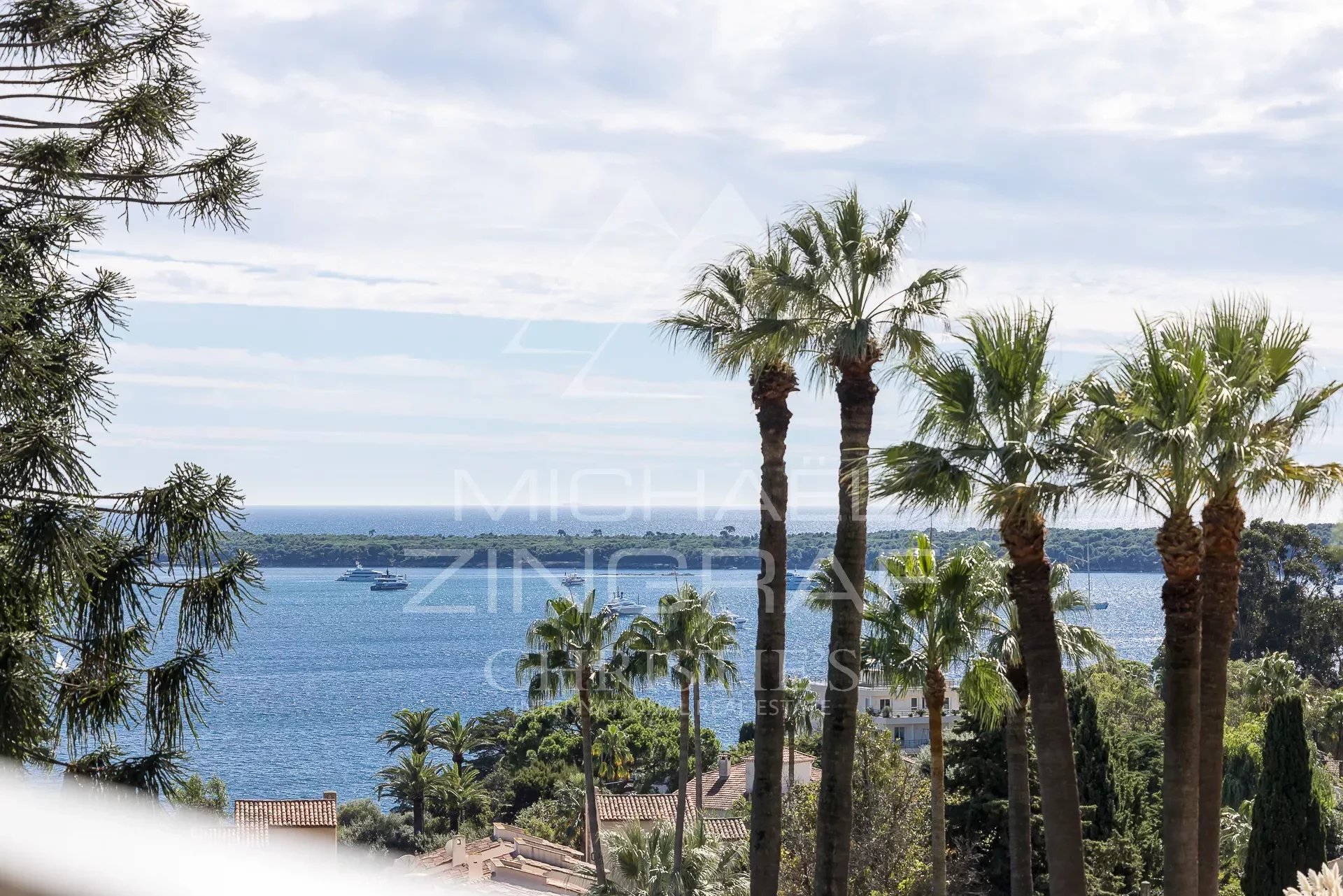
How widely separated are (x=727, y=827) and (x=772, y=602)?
27.6 metres

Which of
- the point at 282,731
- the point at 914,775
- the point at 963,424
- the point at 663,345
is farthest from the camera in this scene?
the point at 282,731

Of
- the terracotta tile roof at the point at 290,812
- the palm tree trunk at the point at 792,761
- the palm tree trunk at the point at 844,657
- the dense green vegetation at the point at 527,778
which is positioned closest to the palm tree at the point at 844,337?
the palm tree trunk at the point at 844,657

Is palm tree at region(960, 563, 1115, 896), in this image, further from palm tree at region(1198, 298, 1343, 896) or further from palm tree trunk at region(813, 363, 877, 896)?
palm tree at region(1198, 298, 1343, 896)

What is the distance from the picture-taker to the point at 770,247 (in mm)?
16516

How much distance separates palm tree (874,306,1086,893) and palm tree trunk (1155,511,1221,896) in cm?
84

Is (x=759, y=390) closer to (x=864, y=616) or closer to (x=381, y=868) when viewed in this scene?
(x=864, y=616)

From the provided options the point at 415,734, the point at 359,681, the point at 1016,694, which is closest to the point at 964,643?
the point at 1016,694

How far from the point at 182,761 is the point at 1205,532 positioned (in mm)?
9789

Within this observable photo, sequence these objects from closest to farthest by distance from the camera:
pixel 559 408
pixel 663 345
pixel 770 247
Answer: pixel 770 247, pixel 663 345, pixel 559 408

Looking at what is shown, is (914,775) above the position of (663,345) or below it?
below

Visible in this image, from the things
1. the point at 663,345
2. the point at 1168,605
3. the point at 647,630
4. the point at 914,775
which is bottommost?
the point at 914,775

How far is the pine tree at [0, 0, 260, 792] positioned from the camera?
10.5m

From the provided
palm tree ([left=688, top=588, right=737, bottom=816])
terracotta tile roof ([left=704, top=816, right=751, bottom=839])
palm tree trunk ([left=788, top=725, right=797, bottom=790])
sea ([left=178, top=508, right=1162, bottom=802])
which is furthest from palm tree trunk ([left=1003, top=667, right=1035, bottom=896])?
sea ([left=178, top=508, right=1162, bottom=802])

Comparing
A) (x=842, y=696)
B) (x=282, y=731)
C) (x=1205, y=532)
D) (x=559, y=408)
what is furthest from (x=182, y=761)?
(x=559, y=408)
